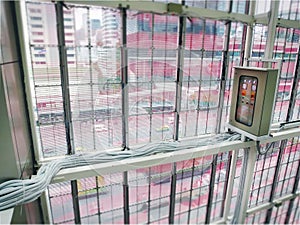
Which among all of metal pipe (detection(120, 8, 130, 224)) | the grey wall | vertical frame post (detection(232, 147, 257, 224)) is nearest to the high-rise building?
the grey wall

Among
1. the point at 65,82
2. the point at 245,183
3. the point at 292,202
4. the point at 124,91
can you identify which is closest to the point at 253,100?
the point at 245,183

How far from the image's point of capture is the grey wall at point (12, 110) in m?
1.50

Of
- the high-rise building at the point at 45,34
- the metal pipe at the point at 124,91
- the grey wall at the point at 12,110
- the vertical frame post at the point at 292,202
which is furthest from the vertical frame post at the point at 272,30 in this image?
the grey wall at the point at 12,110

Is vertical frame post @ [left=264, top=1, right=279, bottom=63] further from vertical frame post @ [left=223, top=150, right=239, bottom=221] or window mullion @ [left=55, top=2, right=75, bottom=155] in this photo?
window mullion @ [left=55, top=2, right=75, bottom=155]

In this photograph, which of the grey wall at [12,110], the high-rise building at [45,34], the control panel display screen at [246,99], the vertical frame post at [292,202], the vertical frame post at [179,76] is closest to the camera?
the grey wall at [12,110]

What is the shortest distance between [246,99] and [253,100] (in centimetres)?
10

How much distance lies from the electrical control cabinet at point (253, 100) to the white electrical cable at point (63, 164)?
0.91ft

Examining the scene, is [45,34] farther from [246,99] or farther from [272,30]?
[272,30]

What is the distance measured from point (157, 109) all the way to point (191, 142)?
0.61 meters

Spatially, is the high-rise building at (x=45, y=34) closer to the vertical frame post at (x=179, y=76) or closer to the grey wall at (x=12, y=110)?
the grey wall at (x=12, y=110)

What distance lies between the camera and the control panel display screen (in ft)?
8.27

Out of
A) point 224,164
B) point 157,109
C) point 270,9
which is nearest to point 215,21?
point 270,9

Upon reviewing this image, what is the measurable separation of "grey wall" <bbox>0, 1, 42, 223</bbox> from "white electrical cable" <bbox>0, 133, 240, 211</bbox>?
0.10 m

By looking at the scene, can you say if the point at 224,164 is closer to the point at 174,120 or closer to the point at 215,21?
the point at 174,120
